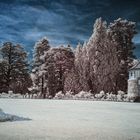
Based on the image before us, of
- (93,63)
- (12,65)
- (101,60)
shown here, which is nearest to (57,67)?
(12,65)

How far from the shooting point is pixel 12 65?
3428 centimetres

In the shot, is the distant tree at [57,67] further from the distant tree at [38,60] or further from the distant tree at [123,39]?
the distant tree at [123,39]

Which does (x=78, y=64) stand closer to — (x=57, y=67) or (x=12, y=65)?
(x=57, y=67)

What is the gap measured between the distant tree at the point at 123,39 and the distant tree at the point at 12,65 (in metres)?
9.38

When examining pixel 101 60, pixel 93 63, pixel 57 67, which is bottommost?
pixel 57 67

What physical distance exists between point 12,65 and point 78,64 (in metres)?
7.03

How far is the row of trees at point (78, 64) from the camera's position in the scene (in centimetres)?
2981

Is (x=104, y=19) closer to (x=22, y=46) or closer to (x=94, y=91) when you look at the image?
(x=94, y=91)

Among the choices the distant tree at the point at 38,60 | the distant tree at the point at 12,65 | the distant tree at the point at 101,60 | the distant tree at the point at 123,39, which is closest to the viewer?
the distant tree at the point at 101,60

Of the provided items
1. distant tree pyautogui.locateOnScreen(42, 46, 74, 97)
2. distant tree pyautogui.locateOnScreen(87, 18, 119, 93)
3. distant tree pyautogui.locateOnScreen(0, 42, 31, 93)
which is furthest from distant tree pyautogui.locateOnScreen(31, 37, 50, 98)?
distant tree pyautogui.locateOnScreen(87, 18, 119, 93)

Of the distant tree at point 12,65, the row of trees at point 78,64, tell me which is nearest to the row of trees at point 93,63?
the row of trees at point 78,64

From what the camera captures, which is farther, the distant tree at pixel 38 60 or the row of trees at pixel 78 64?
the distant tree at pixel 38 60

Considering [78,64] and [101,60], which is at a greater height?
[101,60]

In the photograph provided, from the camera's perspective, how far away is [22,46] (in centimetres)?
3491
